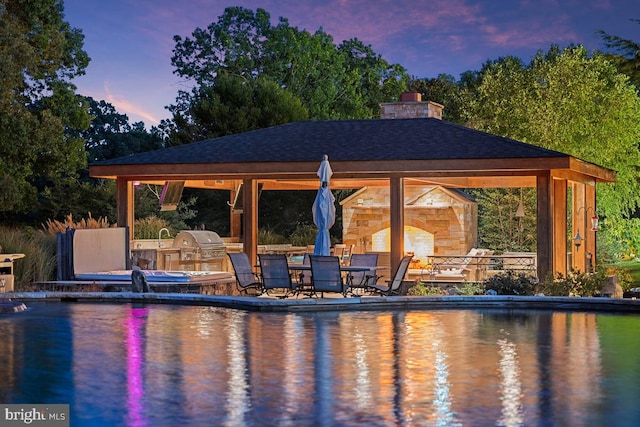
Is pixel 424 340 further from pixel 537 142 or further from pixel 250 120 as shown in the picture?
pixel 250 120

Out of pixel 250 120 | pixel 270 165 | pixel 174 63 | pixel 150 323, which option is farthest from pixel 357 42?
pixel 150 323

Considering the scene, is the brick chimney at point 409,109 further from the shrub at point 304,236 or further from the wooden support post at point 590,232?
the shrub at point 304,236

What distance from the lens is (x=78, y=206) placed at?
35656 mm

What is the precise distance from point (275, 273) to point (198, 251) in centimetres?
599

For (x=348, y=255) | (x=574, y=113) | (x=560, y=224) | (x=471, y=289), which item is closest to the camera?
(x=471, y=289)

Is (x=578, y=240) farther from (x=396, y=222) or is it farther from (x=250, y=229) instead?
(x=250, y=229)

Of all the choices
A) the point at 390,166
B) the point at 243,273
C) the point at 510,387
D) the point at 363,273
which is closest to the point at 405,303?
the point at 363,273

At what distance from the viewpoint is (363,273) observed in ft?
64.4

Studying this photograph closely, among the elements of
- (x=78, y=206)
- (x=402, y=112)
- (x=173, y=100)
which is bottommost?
(x=78, y=206)

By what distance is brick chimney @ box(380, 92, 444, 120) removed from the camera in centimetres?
2855

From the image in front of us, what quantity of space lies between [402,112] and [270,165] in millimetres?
8024

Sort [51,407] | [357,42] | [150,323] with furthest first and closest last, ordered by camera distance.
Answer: [357,42] < [150,323] < [51,407]

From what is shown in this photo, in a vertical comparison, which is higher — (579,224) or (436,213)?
(436,213)

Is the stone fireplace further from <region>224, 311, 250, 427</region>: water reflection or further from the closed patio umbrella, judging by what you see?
<region>224, 311, 250, 427</region>: water reflection
